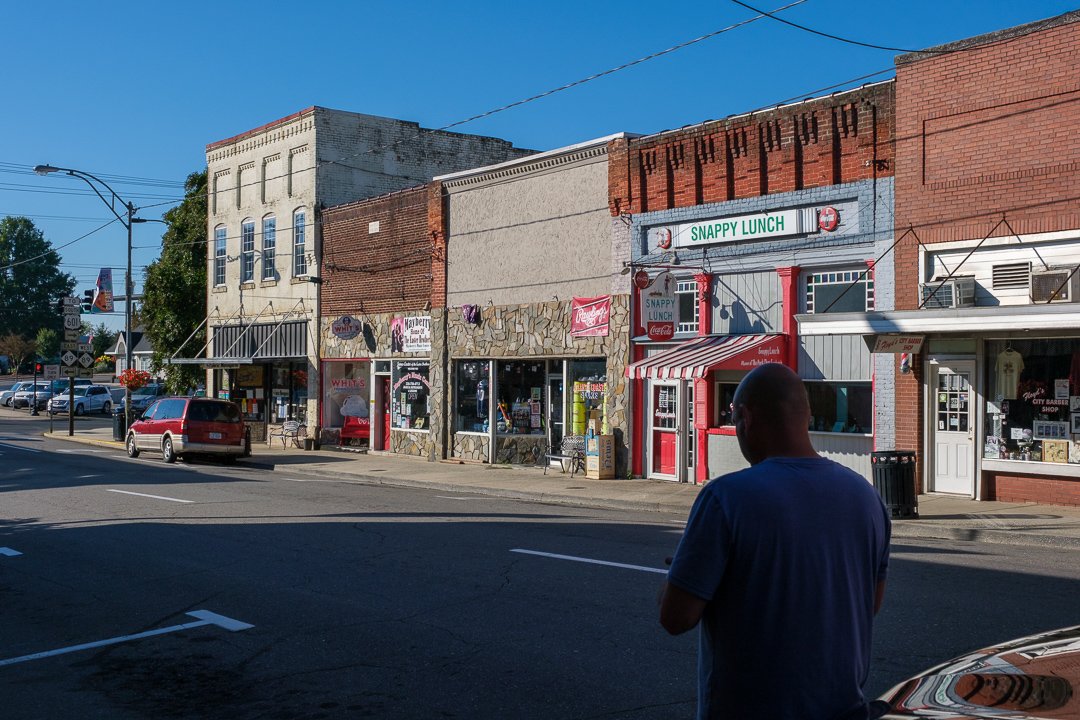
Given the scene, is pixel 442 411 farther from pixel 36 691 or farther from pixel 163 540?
pixel 36 691

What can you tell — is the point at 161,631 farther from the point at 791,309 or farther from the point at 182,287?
the point at 182,287

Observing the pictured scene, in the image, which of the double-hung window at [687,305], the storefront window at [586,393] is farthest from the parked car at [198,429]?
the double-hung window at [687,305]

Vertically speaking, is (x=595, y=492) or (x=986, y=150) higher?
(x=986, y=150)

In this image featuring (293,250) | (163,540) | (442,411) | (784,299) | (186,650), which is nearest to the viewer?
(186,650)

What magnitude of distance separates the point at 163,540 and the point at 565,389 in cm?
1166

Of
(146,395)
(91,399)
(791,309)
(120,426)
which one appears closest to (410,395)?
(791,309)

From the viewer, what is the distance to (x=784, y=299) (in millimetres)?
18312

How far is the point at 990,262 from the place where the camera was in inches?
→ 626

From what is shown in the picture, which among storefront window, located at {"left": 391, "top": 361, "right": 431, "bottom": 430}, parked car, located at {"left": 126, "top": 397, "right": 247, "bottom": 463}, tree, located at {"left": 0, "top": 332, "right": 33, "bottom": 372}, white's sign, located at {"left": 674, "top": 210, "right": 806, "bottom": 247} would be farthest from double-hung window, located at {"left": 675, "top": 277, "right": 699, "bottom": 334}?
tree, located at {"left": 0, "top": 332, "right": 33, "bottom": 372}

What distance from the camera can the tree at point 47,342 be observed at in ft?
327

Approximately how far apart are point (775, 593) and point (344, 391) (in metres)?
27.6

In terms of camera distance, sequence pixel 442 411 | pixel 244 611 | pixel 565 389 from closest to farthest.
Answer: pixel 244 611 < pixel 565 389 < pixel 442 411

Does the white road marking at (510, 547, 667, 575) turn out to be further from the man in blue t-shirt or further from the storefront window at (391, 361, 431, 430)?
the storefront window at (391, 361, 431, 430)

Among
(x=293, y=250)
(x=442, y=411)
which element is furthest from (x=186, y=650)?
(x=293, y=250)
